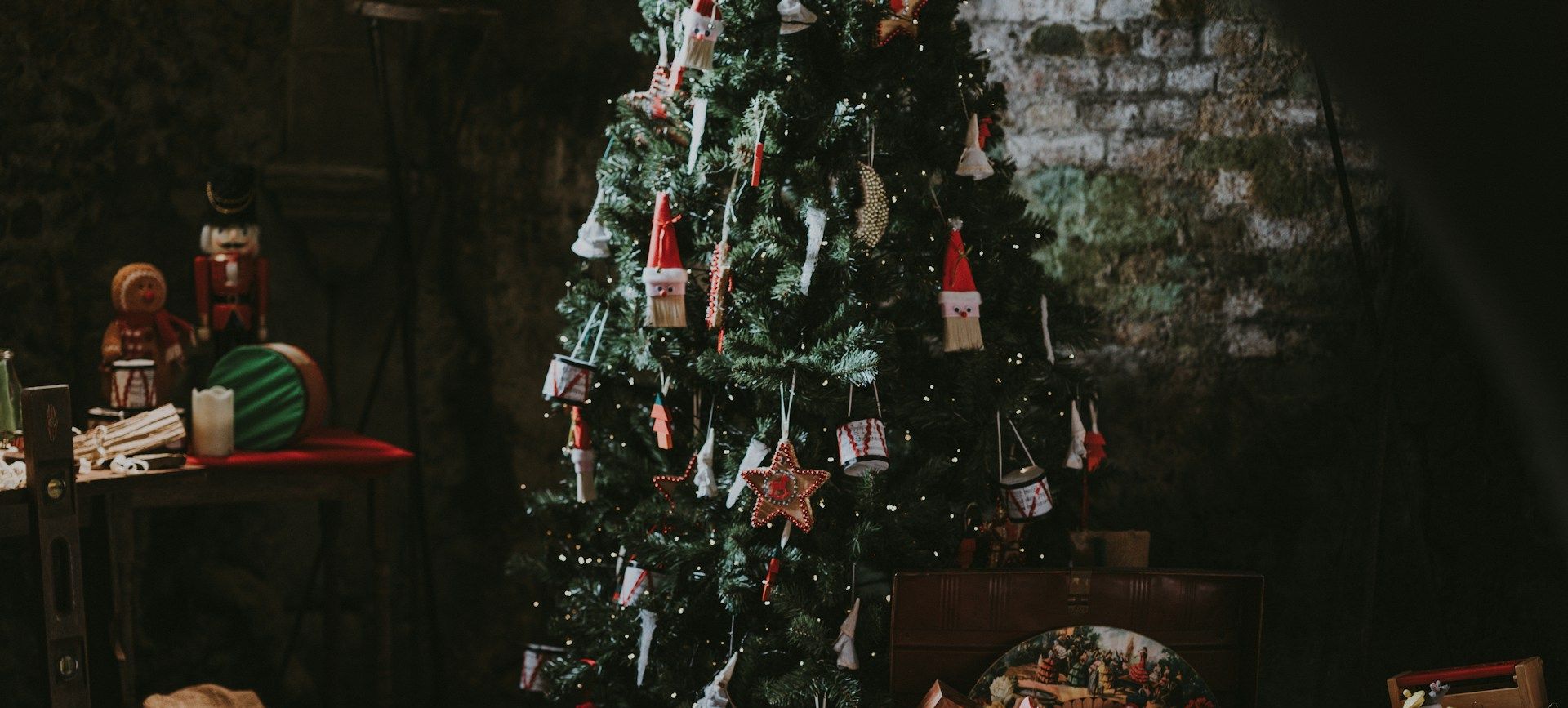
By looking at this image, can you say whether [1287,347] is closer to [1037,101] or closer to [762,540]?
[1037,101]

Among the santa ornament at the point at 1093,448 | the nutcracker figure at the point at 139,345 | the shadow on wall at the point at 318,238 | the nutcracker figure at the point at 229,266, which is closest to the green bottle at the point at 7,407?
the nutcracker figure at the point at 139,345

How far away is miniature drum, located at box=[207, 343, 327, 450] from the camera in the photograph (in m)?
2.92

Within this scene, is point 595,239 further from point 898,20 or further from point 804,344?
point 898,20

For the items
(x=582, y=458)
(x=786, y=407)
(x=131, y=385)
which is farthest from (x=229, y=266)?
(x=786, y=407)

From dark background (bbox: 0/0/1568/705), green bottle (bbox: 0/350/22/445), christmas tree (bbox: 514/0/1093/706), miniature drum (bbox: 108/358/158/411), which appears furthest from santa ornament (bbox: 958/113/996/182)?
green bottle (bbox: 0/350/22/445)

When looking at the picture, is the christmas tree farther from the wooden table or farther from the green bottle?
the green bottle

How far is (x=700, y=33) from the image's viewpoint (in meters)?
2.57

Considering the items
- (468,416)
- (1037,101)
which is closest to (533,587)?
(468,416)

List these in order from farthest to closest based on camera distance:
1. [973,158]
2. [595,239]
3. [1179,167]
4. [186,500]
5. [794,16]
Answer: [1179,167]
[595,239]
[186,500]
[973,158]
[794,16]

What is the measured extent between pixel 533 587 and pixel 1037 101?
78.4 inches

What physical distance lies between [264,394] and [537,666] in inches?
35.5

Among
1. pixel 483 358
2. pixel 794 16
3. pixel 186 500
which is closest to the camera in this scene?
pixel 794 16

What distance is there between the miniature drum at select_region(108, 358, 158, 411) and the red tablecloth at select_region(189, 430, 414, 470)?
0.53ft

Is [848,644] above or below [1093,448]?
below
